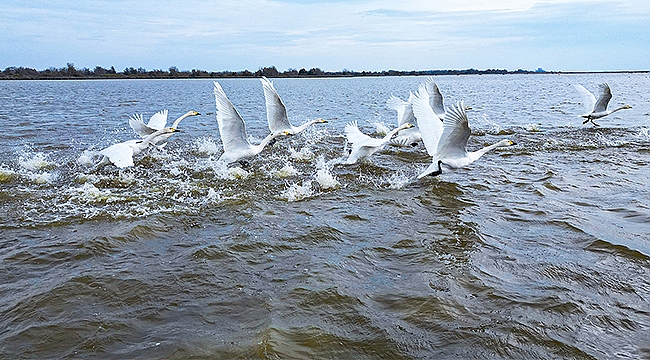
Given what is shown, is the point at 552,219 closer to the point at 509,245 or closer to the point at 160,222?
the point at 509,245

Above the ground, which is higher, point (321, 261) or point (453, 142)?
point (453, 142)

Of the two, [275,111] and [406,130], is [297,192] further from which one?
[406,130]

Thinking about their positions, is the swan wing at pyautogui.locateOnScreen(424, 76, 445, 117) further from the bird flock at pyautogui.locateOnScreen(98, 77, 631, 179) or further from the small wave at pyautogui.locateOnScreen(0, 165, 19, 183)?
the small wave at pyautogui.locateOnScreen(0, 165, 19, 183)

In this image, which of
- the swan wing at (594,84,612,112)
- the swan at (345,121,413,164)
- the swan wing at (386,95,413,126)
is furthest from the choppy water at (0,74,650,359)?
the swan wing at (594,84,612,112)

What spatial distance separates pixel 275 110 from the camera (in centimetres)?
1429

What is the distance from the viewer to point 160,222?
8.30 meters

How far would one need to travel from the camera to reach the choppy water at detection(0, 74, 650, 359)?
4844 mm

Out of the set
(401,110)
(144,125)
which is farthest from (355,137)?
(144,125)

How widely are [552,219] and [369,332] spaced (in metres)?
5.26

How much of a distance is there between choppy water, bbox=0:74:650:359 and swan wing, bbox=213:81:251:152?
2.76ft

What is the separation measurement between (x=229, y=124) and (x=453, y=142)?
16.9 ft

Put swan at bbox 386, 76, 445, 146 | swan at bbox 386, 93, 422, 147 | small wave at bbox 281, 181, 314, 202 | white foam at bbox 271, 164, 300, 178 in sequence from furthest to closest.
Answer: swan at bbox 386, 93, 422, 147 → swan at bbox 386, 76, 445, 146 → white foam at bbox 271, 164, 300, 178 → small wave at bbox 281, 181, 314, 202

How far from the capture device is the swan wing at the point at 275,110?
13.8 metres

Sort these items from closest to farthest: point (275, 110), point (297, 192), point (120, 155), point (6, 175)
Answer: point (297, 192) < point (120, 155) < point (6, 175) < point (275, 110)
